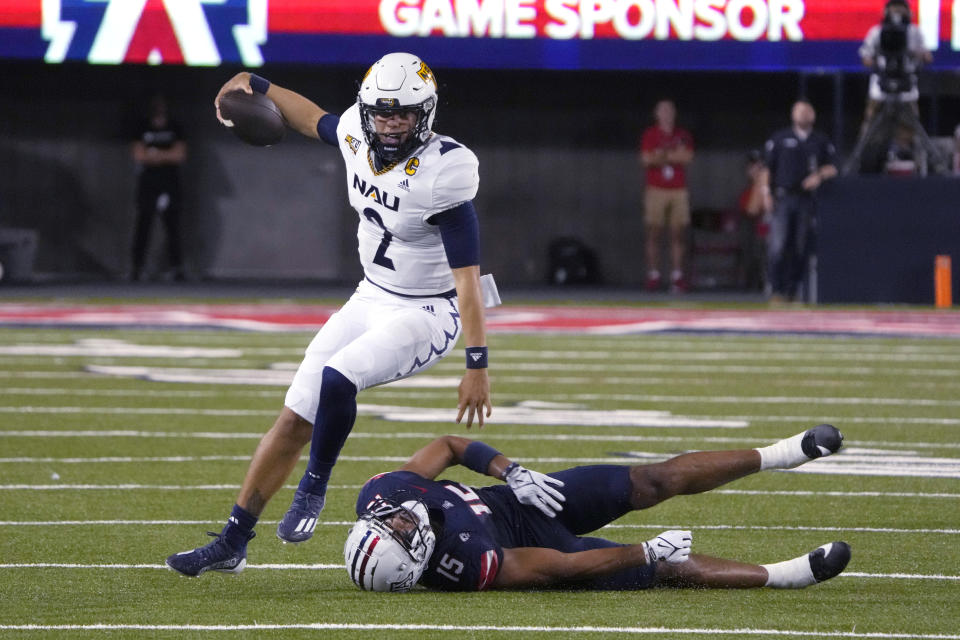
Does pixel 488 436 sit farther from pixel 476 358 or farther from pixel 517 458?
pixel 476 358

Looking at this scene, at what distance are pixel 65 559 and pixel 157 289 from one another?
478 inches

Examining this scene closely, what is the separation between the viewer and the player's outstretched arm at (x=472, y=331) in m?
5.21

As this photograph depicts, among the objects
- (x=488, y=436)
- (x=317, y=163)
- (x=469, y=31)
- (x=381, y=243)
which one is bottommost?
(x=488, y=436)

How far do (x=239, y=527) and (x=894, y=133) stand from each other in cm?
1159

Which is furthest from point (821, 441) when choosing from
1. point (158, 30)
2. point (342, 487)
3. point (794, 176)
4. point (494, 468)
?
point (158, 30)

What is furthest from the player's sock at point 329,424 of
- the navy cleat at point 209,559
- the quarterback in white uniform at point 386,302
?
the navy cleat at point 209,559

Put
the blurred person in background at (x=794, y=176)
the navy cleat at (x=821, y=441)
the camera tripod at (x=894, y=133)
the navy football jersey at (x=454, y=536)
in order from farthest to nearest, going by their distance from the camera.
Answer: the camera tripod at (x=894, y=133), the blurred person in background at (x=794, y=176), the navy cleat at (x=821, y=441), the navy football jersey at (x=454, y=536)

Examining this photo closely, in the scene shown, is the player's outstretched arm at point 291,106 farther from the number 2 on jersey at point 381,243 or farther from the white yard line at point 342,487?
the white yard line at point 342,487

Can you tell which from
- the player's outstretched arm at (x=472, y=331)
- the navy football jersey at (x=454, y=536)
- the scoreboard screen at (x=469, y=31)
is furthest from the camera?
the scoreboard screen at (x=469, y=31)

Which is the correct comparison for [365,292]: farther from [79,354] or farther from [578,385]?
[79,354]

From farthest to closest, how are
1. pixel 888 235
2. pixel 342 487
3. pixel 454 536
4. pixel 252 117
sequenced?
1. pixel 888 235
2. pixel 342 487
3. pixel 252 117
4. pixel 454 536

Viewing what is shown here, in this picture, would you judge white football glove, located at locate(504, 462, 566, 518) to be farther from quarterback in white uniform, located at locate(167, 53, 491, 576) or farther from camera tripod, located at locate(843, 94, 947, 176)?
camera tripod, located at locate(843, 94, 947, 176)

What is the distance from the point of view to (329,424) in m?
5.18

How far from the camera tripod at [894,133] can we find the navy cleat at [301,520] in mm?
10627
